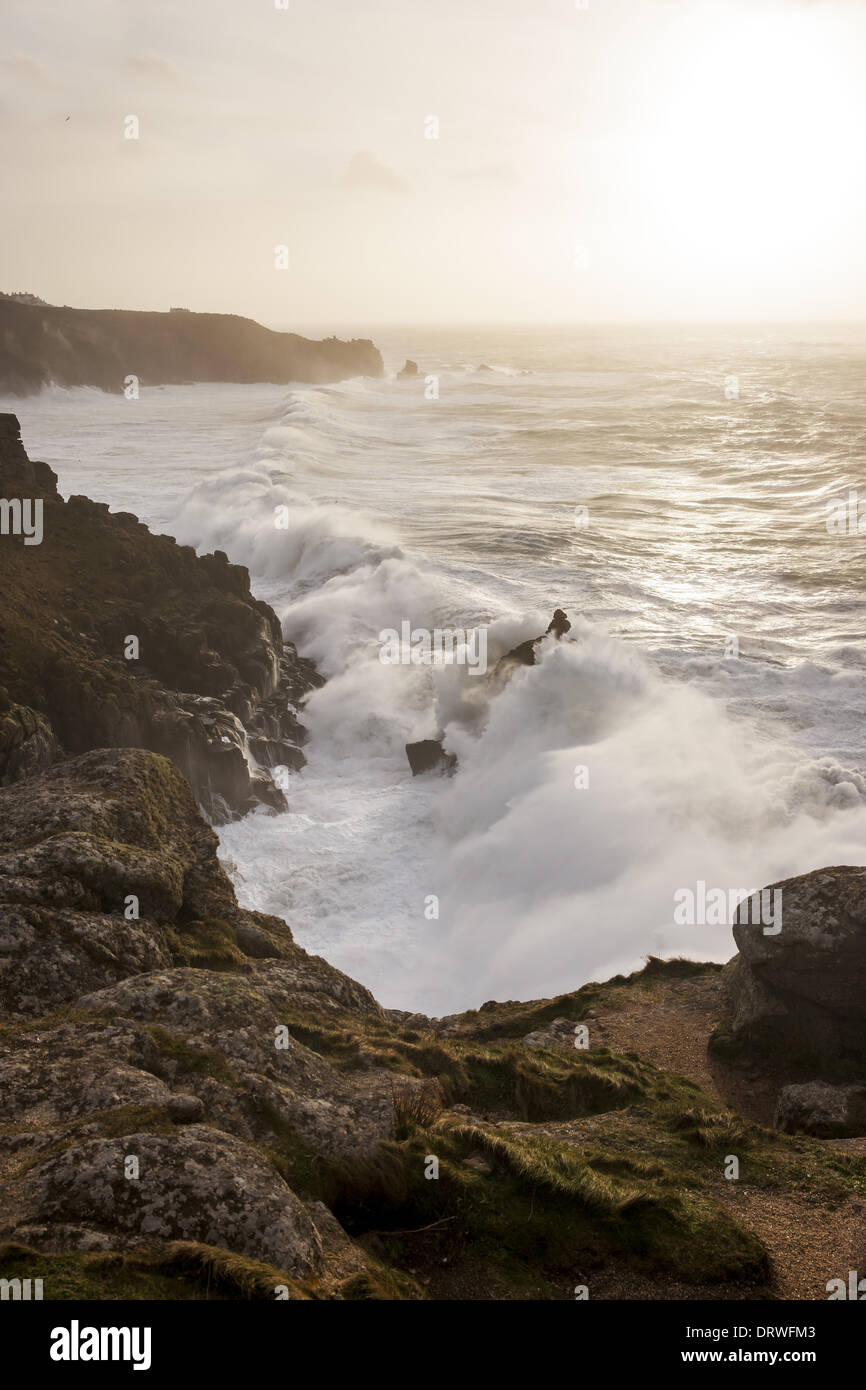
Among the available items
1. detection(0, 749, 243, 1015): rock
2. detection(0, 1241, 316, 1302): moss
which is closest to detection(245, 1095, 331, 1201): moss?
detection(0, 1241, 316, 1302): moss

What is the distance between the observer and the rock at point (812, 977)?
12438 mm

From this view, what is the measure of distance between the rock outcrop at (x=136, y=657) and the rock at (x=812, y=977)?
1206 centimetres

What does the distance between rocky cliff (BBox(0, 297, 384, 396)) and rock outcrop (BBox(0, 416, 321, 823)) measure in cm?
8489

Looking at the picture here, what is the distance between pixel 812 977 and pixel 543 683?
1429 centimetres

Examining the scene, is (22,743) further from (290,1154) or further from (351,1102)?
(290,1154)

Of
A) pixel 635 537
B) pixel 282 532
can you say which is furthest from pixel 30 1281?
pixel 635 537

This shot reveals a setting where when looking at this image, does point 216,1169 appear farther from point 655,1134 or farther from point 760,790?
point 760,790

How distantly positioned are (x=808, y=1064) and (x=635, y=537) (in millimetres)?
31441

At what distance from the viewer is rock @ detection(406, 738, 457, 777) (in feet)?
81.1

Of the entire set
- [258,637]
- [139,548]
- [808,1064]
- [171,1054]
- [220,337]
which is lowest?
[808,1064]

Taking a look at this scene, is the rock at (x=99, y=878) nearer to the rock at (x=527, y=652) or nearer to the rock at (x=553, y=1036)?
the rock at (x=553, y=1036)

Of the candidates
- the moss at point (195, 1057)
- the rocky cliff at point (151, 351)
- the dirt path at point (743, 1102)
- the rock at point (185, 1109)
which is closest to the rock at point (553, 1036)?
the dirt path at point (743, 1102)

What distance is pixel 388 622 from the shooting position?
32906 mm

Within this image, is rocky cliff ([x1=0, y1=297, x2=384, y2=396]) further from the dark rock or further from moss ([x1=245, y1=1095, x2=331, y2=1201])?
moss ([x1=245, y1=1095, x2=331, y2=1201])
